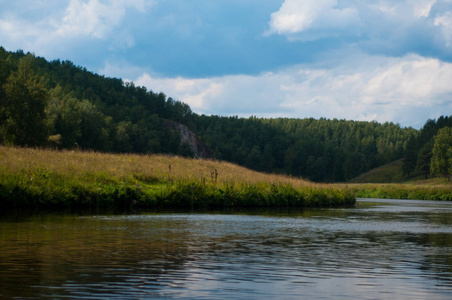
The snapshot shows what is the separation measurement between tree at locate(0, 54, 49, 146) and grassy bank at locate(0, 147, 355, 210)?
37.0 metres

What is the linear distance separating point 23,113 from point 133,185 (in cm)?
5210

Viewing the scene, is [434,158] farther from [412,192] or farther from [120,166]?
[120,166]

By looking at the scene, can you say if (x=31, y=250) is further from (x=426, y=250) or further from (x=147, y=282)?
(x=426, y=250)

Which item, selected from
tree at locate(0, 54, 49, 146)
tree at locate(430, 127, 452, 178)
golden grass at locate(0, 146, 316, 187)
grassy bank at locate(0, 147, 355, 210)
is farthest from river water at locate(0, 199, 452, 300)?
tree at locate(430, 127, 452, 178)

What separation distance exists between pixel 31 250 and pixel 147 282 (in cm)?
539

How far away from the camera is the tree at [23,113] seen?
79.2 meters

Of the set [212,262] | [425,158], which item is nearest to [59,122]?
[212,262]

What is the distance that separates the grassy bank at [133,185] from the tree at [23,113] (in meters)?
37.0

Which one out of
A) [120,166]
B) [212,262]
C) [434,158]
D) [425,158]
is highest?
[425,158]

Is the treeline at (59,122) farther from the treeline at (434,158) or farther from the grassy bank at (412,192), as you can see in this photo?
the treeline at (434,158)

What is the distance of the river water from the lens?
10.1 metres

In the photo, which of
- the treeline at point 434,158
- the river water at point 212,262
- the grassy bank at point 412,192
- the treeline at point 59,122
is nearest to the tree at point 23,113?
the treeline at point 59,122

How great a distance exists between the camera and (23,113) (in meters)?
80.9

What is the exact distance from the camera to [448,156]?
155 metres
